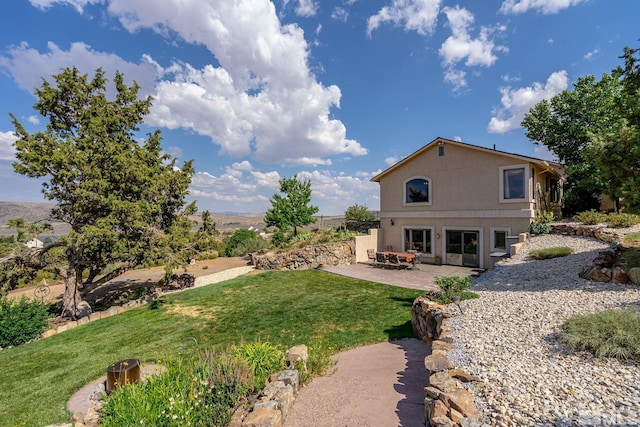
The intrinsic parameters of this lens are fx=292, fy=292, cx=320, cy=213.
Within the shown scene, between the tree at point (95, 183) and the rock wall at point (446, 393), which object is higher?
the tree at point (95, 183)

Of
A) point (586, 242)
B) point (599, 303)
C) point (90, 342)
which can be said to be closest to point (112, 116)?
point (90, 342)

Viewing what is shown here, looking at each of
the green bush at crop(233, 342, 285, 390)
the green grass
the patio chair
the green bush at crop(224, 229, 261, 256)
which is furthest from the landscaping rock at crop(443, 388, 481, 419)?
the green bush at crop(224, 229, 261, 256)

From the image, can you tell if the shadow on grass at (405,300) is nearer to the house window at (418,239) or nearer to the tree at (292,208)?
the house window at (418,239)

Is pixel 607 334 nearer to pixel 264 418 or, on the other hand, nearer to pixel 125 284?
pixel 264 418

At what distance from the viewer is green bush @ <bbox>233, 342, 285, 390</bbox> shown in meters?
4.86

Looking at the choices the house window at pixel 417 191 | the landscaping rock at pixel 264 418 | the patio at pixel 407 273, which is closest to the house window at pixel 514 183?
the house window at pixel 417 191

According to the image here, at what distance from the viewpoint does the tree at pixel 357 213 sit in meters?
25.7

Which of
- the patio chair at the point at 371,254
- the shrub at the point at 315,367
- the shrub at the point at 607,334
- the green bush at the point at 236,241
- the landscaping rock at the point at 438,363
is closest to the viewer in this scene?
the shrub at the point at 607,334

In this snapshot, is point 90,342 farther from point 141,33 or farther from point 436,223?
point 436,223

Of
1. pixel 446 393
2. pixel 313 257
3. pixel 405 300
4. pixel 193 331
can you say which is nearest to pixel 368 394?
pixel 446 393

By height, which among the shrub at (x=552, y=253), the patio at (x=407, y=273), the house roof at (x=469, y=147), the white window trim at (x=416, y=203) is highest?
the house roof at (x=469, y=147)

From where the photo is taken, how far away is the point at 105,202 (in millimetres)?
10844

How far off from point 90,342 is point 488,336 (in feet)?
34.6

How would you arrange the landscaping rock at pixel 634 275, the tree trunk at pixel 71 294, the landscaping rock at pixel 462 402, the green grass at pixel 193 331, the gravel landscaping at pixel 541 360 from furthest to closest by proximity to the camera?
the tree trunk at pixel 71 294, the landscaping rock at pixel 634 275, the green grass at pixel 193 331, the landscaping rock at pixel 462 402, the gravel landscaping at pixel 541 360
